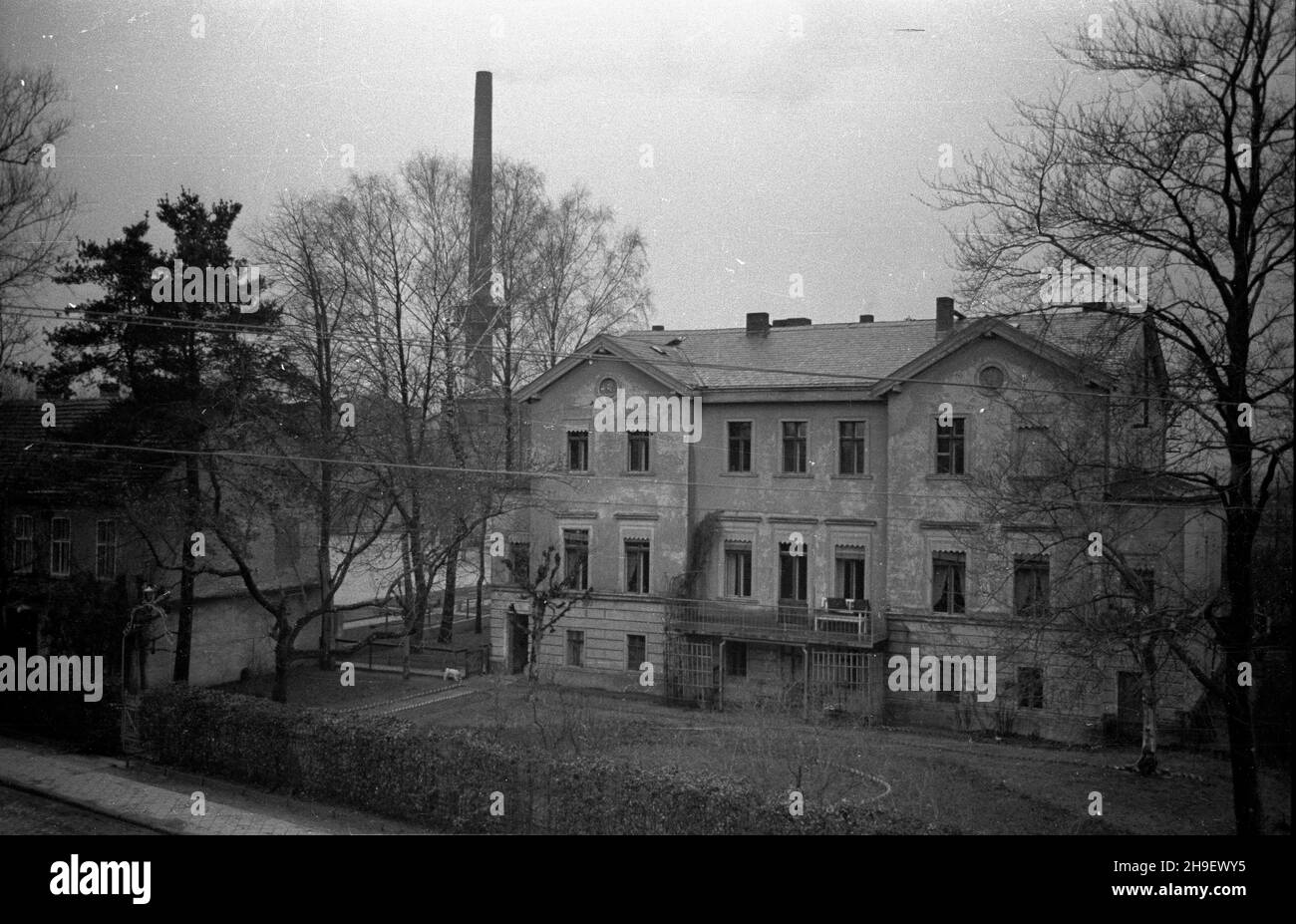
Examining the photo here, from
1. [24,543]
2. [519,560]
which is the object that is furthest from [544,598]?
[24,543]

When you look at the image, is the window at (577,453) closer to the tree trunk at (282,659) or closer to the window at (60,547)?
the tree trunk at (282,659)

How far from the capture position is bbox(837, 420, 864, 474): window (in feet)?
17.7

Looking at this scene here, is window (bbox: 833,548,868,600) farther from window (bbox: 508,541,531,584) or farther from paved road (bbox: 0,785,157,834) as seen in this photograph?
paved road (bbox: 0,785,157,834)

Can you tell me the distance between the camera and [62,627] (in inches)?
220

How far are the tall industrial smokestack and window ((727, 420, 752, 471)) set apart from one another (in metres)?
1.69

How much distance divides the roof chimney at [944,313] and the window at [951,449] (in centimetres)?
59

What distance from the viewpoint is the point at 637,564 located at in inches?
218

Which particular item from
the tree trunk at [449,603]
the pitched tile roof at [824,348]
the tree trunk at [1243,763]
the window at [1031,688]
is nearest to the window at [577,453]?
the pitched tile roof at [824,348]

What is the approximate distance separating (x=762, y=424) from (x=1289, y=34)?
349cm
